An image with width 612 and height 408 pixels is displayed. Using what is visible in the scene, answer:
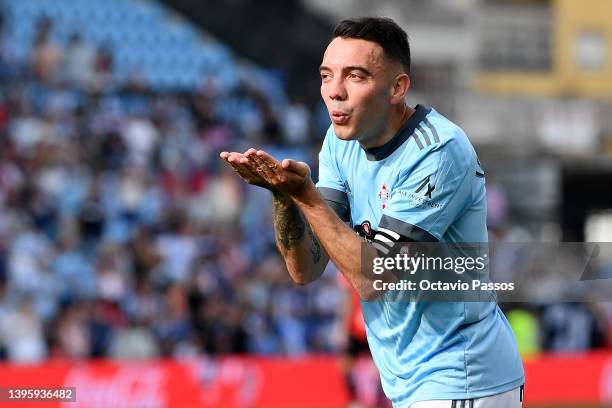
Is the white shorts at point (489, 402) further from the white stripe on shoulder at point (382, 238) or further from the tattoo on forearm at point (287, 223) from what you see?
the tattoo on forearm at point (287, 223)

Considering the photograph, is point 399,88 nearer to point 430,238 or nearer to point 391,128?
point 391,128

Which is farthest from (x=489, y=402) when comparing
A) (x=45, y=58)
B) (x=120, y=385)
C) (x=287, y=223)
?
(x=45, y=58)

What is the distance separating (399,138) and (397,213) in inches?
12.7

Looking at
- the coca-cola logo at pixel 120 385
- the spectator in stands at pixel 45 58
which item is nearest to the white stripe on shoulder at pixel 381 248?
the coca-cola logo at pixel 120 385

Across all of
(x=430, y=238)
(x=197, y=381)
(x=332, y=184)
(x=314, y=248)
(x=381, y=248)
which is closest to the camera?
(x=381, y=248)

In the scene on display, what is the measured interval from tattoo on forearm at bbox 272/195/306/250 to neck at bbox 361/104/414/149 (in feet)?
1.23

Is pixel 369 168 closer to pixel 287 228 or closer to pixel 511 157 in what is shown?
pixel 287 228

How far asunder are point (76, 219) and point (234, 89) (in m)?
4.88

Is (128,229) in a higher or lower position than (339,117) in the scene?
higher

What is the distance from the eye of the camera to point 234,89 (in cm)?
1906

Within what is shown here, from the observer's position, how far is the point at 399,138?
164 inches

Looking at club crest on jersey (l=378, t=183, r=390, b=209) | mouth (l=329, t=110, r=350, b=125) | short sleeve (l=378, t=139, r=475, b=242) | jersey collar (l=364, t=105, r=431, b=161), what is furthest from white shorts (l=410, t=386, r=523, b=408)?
mouth (l=329, t=110, r=350, b=125)

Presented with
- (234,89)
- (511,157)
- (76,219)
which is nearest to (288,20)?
(234,89)

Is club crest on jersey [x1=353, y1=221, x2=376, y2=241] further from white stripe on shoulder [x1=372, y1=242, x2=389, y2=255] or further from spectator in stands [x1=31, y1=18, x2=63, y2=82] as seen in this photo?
spectator in stands [x1=31, y1=18, x2=63, y2=82]
